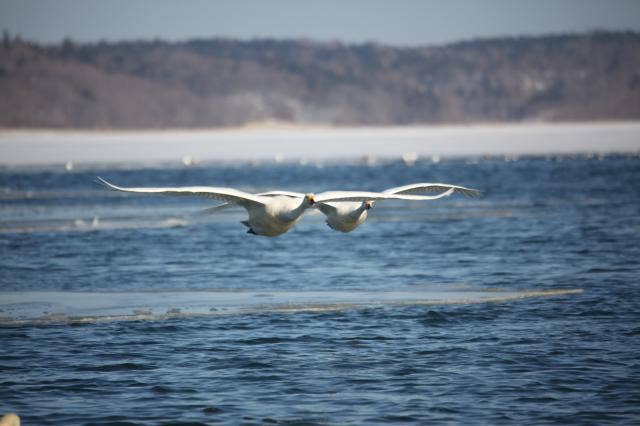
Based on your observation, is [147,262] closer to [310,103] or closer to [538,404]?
[538,404]

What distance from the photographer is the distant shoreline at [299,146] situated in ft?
270

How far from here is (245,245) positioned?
29.0m

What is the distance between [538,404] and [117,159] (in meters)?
69.0

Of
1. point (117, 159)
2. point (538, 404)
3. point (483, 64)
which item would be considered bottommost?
point (538, 404)

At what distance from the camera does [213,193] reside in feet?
41.1

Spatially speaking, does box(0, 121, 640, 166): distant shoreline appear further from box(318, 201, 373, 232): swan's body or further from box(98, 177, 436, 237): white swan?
box(98, 177, 436, 237): white swan

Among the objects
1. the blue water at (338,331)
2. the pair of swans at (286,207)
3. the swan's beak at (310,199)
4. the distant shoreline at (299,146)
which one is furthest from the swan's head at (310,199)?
the distant shoreline at (299,146)

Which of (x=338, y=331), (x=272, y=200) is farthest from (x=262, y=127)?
(x=272, y=200)

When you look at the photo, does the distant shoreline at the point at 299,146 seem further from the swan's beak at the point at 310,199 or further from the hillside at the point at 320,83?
the swan's beak at the point at 310,199

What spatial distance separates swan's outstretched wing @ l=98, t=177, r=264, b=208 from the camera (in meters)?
12.0

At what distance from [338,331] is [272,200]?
4.65 meters

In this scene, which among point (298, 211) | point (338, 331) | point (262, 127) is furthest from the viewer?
point (262, 127)

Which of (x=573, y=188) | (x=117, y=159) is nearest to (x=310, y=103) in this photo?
(x=117, y=159)

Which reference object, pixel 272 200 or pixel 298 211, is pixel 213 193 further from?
pixel 298 211
